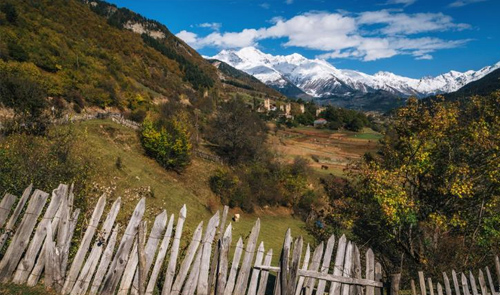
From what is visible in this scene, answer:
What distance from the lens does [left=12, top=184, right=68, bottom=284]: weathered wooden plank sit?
5.25 m

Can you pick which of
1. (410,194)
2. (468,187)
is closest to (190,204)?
(410,194)

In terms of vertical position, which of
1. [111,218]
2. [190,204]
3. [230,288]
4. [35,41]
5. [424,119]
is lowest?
[190,204]

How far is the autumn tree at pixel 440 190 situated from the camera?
11680 millimetres

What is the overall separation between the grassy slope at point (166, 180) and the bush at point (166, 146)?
1086 mm

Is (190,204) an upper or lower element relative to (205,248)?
lower

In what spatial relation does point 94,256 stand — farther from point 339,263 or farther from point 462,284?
point 462,284

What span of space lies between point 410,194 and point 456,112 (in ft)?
15.6

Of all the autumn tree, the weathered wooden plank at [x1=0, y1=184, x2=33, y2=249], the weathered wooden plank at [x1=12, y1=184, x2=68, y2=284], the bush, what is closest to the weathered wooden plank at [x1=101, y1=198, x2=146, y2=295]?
the weathered wooden plank at [x1=12, y1=184, x2=68, y2=284]

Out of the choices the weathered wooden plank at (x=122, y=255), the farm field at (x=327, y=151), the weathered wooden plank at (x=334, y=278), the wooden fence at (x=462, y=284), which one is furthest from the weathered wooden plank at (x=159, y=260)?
the farm field at (x=327, y=151)

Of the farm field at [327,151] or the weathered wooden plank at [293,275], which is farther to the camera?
the farm field at [327,151]

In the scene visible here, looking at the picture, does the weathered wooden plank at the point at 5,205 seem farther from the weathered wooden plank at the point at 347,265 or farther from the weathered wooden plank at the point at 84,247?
the weathered wooden plank at the point at 347,265

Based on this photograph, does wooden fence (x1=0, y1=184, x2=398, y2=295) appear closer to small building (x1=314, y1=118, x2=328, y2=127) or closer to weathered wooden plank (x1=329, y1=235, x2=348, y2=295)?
weathered wooden plank (x1=329, y1=235, x2=348, y2=295)

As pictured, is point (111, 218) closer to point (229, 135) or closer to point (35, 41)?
point (229, 135)

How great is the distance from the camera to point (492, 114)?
42.7ft
